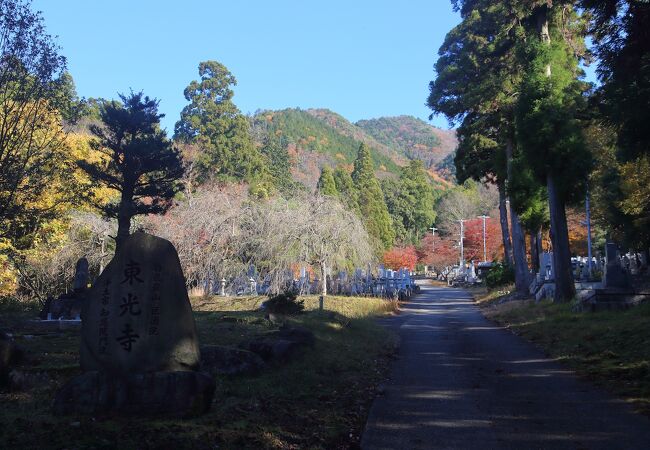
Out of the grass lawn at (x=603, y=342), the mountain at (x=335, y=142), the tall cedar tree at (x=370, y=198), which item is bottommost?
the grass lawn at (x=603, y=342)

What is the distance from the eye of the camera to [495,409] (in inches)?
275

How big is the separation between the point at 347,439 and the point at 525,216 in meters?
20.7

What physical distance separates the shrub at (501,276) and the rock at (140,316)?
30462 millimetres

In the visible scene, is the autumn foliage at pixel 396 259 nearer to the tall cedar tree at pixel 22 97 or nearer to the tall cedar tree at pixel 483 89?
the tall cedar tree at pixel 483 89

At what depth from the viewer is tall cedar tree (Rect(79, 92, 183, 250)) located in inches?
732

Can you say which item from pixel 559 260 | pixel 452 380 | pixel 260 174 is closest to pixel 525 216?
pixel 559 260

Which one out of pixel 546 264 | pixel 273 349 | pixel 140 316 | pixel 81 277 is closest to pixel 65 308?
pixel 81 277

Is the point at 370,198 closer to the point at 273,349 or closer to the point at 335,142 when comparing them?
the point at 273,349

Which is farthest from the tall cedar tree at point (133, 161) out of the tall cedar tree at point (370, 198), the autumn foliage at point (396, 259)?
the autumn foliage at point (396, 259)

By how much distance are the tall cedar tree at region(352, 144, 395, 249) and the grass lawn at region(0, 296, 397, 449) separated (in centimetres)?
4688

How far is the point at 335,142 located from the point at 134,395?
105687 mm

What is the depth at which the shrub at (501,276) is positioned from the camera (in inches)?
1348

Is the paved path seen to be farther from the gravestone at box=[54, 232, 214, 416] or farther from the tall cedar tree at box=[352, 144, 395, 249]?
the tall cedar tree at box=[352, 144, 395, 249]

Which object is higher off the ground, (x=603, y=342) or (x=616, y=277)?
(x=616, y=277)
